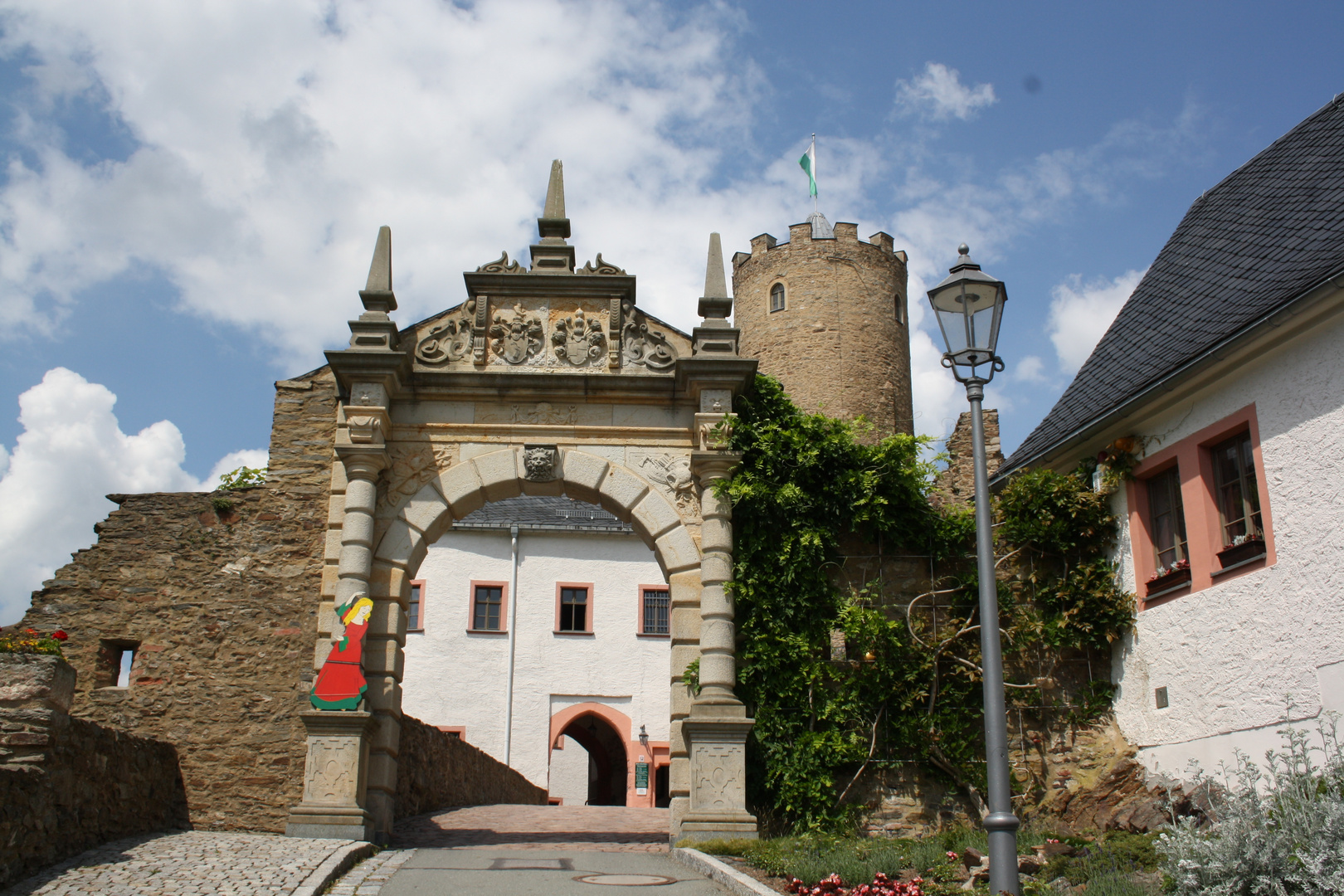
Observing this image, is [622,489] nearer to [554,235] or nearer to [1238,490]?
[554,235]

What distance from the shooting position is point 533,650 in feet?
85.0

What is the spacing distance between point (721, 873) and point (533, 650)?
17.9m

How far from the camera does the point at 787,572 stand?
11.7 m

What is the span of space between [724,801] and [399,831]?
3872 millimetres

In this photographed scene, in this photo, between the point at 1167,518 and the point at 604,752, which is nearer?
the point at 1167,518

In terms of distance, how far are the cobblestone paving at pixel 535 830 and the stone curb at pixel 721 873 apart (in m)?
1.17

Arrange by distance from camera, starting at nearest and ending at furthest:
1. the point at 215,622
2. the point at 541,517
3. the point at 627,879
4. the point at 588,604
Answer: the point at 627,879 → the point at 215,622 → the point at 588,604 → the point at 541,517

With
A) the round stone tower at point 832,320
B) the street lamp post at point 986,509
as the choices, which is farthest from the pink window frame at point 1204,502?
the round stone tower at point 832,320

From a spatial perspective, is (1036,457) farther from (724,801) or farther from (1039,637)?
(724,801)

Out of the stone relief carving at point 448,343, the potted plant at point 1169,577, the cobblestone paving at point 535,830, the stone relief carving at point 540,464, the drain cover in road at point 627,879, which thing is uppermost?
the stone relief carving at point 448,343

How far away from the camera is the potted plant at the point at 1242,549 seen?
9594mm

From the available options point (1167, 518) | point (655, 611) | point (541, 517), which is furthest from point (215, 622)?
point (655, 611)

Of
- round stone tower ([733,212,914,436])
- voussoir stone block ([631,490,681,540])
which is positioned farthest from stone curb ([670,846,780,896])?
round stone tower ([733,212,914,436])

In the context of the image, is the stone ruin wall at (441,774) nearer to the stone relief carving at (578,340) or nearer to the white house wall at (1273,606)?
the stone relief carving at (578,340)
